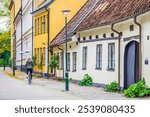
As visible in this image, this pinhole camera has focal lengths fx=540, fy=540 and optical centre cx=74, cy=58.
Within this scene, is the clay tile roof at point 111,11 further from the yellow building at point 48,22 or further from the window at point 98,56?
the yellow building at point 48,22

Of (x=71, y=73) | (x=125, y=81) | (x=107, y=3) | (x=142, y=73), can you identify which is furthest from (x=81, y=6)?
(x=142, y=73)

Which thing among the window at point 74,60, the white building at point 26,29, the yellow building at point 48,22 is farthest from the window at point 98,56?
the white building at point 26,29

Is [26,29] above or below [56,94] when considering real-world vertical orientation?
above

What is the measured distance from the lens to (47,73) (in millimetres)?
43344

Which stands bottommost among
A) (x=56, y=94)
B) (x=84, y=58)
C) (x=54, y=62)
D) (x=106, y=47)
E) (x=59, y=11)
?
(x=56, y=94)

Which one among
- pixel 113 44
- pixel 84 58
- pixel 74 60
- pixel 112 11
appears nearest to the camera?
pixel 113 44

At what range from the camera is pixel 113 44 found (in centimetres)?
2681

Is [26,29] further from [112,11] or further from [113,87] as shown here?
[113,87]

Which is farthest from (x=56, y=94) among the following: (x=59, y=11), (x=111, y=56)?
(x=59, y=11)

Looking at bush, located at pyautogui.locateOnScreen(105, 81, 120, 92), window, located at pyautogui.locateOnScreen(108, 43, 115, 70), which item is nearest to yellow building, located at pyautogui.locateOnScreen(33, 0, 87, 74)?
window, located at pyautogui.locateOnScreen(108, 43, 115, 70)

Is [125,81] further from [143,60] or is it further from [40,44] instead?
[40,44]

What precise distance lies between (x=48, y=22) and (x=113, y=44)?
55.3ft

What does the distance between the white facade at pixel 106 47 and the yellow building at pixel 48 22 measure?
6342 millimetres

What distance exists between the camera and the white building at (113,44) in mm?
22234
